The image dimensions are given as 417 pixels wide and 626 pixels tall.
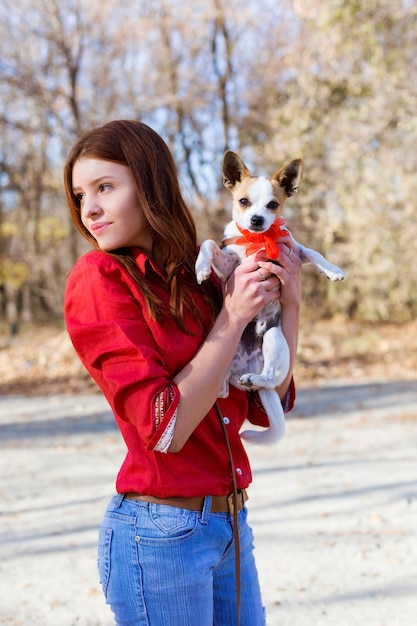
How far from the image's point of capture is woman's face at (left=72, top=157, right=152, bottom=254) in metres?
1.78

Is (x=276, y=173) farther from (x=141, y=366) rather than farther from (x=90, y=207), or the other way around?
(x=141, y=366)

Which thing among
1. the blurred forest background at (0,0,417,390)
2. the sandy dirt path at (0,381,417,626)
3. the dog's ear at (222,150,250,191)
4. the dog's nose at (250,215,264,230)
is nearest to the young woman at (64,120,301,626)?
the dog's nose at (250,215,264,230)

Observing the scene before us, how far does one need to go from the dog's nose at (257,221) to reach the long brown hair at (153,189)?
37 cm

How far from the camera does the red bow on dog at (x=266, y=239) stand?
202cm

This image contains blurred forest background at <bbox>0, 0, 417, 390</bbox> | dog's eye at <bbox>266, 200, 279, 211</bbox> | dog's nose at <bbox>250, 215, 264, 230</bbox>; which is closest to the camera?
dog's nose at <bbox>250, 215, 264, 230</bbox>

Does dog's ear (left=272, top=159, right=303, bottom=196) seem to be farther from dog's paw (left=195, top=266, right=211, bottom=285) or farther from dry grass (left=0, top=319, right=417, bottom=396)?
dry grass (left=0, top=319, right=417, bottom=396)

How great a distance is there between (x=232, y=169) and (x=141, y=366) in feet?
3.51

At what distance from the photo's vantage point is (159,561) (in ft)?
5.32

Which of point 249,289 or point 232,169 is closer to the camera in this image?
point 249,289

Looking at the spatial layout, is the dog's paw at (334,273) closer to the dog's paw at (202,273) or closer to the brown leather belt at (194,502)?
the dog's paw at (202,273)

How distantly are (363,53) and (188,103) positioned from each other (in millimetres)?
3912

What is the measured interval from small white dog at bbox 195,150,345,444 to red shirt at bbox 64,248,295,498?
218 millimetres

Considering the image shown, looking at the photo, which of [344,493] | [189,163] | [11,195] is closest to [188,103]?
[189,163]

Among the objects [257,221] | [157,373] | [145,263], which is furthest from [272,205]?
[157,373]
